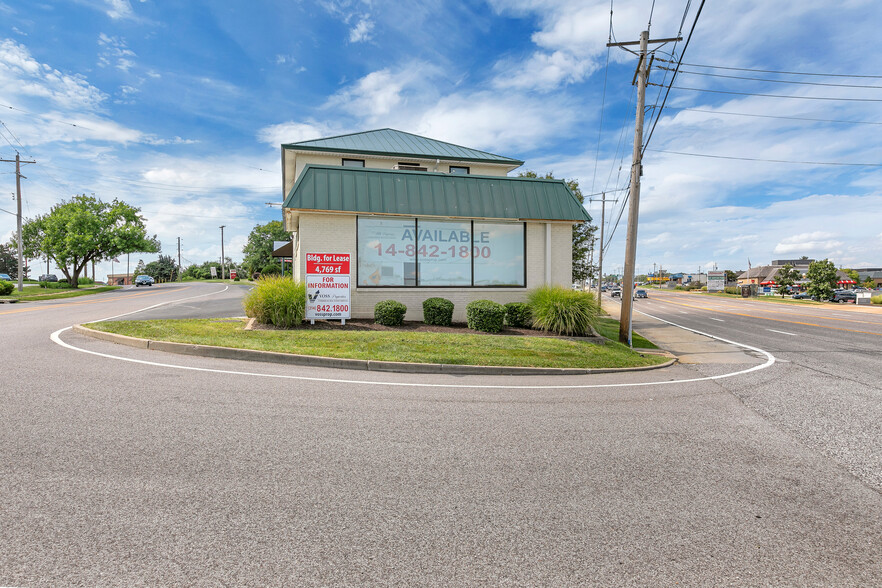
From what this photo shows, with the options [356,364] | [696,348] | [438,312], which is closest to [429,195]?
[438,312]

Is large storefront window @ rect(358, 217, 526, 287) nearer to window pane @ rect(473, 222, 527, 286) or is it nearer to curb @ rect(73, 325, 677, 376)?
window pane @ rect(473, 222, 527, 286)

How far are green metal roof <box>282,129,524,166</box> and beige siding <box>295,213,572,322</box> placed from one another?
339 inches

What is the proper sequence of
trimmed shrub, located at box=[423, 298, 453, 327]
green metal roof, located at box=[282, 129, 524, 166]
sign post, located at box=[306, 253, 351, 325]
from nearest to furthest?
sign post, located at box=[306, 253, 351, 325] → trimmed shrub, located at box=[423, 298, 453, 327] → green metal roof, located at box=[282, 129, 524, 166]

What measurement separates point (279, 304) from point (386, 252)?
3.84 m

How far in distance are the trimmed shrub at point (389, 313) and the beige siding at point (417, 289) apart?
3.81ft

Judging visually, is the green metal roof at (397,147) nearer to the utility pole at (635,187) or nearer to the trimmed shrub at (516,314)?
the utility pole at (635,187)

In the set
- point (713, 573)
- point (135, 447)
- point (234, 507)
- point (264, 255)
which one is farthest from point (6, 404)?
point (264, 255)

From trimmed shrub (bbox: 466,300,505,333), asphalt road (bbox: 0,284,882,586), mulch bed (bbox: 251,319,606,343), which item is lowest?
asphalt road (bbox: 0,284,882,586)

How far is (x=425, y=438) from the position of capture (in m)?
4.68

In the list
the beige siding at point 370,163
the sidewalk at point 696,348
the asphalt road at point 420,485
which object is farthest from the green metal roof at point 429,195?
the asphalt road at point 420,485

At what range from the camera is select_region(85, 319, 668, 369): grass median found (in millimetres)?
9156

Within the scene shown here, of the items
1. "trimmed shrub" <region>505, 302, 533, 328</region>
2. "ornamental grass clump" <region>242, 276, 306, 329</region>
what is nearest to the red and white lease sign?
"ornamental grass clump" <region>242, 276, 306, 329</region>

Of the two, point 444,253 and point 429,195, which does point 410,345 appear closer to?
point 444,253

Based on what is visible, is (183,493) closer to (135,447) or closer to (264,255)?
(135,447)
